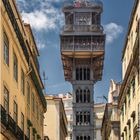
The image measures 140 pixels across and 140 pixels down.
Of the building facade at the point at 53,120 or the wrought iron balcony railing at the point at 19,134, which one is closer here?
the wrought iron balcony railing at the point at 19,134

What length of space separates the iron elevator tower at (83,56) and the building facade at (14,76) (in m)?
117

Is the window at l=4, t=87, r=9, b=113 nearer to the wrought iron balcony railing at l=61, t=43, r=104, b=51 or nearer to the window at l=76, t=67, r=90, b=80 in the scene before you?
the wrought iron balcony railing at l=61, t=43, r=104, b=51

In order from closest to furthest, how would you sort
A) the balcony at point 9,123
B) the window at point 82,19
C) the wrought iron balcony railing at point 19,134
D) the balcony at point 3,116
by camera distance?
1. the balcony at point 3,116
2. the balcony at point 9,123
3. the wrought iron balcony railing at point 19,134
4. the window at point 82,19

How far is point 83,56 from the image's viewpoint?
172 meters

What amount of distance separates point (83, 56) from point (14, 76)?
136m

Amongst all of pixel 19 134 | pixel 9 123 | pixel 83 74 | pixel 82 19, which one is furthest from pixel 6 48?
pixel 82 19

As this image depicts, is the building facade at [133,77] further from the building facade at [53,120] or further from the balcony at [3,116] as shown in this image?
the building facade at [53,120]

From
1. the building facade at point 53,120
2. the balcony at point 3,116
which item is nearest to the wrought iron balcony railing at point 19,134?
the balcony at point 3,116

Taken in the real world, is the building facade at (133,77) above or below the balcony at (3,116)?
above

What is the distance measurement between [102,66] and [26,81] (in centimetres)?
13424

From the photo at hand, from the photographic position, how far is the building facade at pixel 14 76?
30.5 m

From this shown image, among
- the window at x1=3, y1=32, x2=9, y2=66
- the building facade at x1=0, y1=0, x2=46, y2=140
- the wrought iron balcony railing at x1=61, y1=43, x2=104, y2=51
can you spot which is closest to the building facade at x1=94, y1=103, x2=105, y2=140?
the wrought iron balcony railing at x1=61, y1=43, x2=104, y2=51

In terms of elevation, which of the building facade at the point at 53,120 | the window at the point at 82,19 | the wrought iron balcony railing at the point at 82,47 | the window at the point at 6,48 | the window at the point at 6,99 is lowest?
the window at the point at 6,99

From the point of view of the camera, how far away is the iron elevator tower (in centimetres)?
16575
